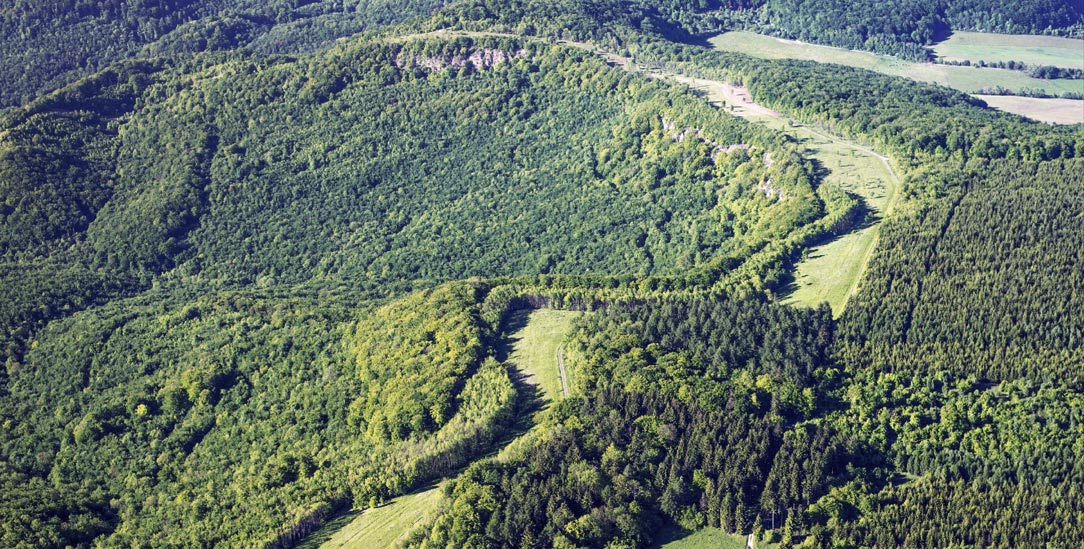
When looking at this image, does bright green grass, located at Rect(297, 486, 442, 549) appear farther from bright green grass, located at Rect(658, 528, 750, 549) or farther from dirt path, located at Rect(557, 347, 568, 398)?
bright green grass, located at Rect(658, 528, 750, 549)

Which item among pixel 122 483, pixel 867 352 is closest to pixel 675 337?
pixel 867 352

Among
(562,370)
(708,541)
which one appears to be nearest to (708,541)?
(708,541)

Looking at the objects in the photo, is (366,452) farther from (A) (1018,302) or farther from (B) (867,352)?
(A) (1018,302)

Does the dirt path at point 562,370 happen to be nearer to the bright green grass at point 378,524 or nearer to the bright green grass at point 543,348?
the bright green grass at point 543,348

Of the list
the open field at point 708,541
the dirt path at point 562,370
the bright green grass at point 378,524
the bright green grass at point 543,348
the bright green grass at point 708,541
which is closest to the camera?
the bright green grass at point 708,541

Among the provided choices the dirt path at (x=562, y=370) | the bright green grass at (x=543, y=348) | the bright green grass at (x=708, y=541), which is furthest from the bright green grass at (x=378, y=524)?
the bright green grass at (x=708, y=541)

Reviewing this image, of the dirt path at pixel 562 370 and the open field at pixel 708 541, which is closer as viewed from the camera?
the open field at pixel 708 541

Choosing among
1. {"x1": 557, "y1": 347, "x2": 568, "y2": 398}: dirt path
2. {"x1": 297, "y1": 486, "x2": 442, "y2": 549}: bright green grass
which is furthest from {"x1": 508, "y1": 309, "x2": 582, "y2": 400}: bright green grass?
{"x1": 297, "y1": 486, "x2": 442, "y2": 549}: bright green grass
